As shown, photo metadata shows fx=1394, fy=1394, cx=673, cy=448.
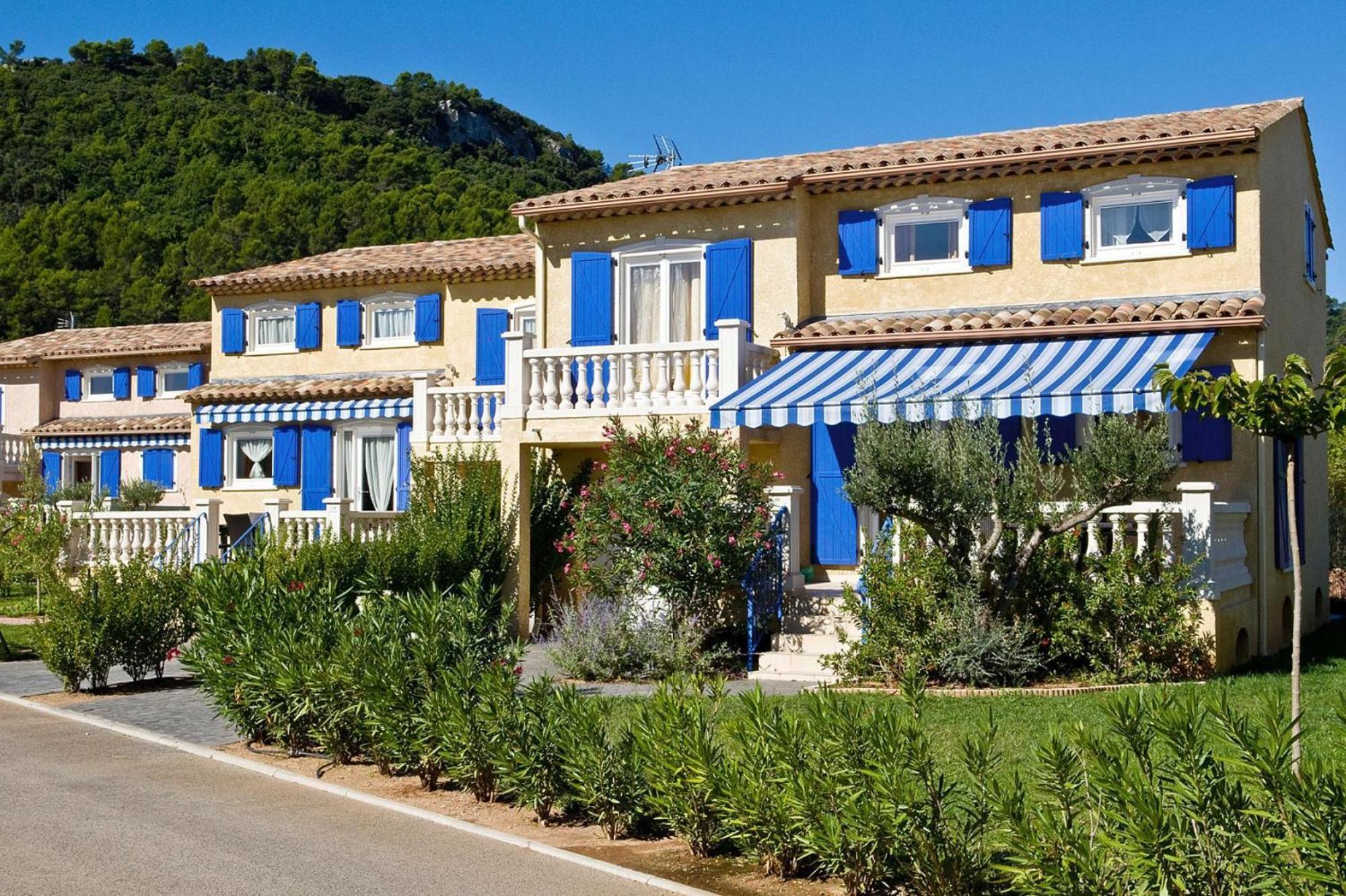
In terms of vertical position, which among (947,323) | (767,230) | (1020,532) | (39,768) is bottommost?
(39,768)

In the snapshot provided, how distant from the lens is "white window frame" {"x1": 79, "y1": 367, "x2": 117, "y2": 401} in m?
50.4

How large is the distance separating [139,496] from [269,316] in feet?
22.1

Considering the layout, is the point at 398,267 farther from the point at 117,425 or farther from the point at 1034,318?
the point at 1034,318

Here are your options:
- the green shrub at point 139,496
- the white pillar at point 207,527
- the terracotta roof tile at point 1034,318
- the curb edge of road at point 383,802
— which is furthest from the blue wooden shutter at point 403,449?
the curb edge of road at point 383,802

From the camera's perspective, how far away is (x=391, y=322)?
1483 inches

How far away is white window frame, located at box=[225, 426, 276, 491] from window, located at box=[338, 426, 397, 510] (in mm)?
2819

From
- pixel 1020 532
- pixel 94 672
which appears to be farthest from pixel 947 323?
pixel 94 672

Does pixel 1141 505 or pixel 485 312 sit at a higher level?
pixel 485 312

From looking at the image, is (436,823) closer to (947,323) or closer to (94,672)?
(94,672)

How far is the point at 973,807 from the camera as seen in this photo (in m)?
8.77

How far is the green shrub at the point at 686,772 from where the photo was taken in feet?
32.5

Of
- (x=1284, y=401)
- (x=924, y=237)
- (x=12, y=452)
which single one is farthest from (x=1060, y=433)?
(x=12, y=452)

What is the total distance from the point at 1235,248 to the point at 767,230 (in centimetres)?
770

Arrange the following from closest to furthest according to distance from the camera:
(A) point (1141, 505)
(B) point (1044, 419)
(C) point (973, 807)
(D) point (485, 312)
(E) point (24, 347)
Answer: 1. (C) point (973, 807)
2. (A) point (1141, 505)
3. (B) point (1044, 419)
4. (D) point (485, 312)
5. (E) point (24, 347)
